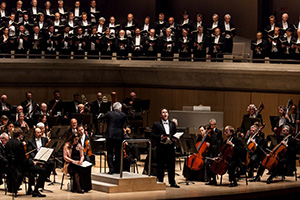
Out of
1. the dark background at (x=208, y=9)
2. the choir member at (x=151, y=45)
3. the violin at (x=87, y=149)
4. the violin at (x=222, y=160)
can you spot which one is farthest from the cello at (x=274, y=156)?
the dark background at (x=208, y=9)

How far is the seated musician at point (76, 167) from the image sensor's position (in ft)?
34.1

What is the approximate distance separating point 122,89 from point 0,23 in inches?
157

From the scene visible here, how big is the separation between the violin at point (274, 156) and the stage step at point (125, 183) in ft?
6.68

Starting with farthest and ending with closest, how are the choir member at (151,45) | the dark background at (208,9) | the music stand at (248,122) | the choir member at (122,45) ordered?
the dark background at (208,9) → the choir member at (122,45) → the choir member at (151,45) → the music stand at (248,122)

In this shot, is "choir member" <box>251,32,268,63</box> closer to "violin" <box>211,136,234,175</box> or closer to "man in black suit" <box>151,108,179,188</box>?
"violin" <box>211,136,234,175</box>

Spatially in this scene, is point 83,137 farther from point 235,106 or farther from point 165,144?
point 235,106

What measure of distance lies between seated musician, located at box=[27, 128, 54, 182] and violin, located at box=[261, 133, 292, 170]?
143 inches

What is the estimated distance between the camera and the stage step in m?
10.3

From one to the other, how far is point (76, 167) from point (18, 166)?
34.9 inches

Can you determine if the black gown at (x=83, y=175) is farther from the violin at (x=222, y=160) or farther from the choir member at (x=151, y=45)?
the choir member at (x=151, y=45)

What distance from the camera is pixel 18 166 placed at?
1000cm

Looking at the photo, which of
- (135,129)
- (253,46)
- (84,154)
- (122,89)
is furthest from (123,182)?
(122,89)

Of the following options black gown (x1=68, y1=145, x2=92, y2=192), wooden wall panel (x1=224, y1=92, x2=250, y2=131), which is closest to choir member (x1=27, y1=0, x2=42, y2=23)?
wooden wall panel (x1=224, y1=92, x2=250, y2=131)

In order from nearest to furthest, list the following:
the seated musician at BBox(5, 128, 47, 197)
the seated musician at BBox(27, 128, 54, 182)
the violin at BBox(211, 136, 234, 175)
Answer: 1. the seated musician at BBox(5, 128, 47, 197)
2. the seated musician at BBox(27, 128, 54, 182)
3. the violin at BBox(211, 136, 234, 175)
